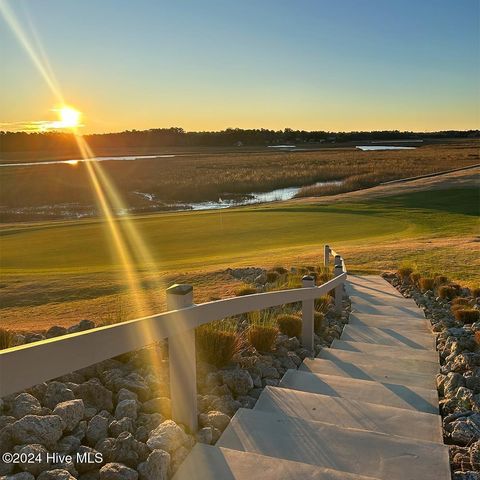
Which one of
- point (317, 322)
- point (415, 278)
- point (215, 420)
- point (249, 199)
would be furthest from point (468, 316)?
point (249, 199)

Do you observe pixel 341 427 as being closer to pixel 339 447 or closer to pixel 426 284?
pixel 339 447

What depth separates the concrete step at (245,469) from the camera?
3.05 meters

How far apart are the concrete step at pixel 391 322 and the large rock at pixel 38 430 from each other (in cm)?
595

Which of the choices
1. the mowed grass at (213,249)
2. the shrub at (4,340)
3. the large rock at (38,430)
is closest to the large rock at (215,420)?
the large rock at (38,430)

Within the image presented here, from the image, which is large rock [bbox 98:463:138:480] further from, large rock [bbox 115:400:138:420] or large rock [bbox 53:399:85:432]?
large rock [bbox 115:400:138:420]

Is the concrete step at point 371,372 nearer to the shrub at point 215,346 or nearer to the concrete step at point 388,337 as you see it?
the shrub at point 215,346

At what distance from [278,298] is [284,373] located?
79 centimetres

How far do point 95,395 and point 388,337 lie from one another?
494 centimetres

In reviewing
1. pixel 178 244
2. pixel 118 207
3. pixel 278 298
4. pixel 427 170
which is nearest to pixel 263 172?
pixel 427 170

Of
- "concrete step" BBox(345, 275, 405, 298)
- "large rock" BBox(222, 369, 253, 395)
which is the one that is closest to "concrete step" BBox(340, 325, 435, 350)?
"concrete step" BBox(345, 275, 405, 298)

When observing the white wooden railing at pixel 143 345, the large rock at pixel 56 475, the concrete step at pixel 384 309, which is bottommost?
the concrete step at pixel 384 309

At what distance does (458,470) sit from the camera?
337 cm

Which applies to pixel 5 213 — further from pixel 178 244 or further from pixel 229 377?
pixel 229 377

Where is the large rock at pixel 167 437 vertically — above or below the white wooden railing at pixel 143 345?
below
